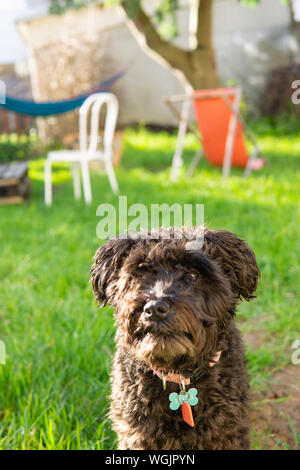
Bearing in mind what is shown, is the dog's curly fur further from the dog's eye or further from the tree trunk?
the tree trunk

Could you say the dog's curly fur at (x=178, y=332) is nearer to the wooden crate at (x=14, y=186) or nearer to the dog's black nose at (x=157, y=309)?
the dog's black nose at (x=157, y=309)

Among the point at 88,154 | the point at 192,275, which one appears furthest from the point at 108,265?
the point at 88,154

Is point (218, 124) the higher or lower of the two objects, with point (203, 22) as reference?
lower

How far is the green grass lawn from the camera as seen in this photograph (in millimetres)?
2652

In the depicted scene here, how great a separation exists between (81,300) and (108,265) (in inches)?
72.5

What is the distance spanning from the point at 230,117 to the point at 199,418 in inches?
265

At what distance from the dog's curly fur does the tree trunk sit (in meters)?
8.09

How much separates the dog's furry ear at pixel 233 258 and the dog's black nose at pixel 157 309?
37cm

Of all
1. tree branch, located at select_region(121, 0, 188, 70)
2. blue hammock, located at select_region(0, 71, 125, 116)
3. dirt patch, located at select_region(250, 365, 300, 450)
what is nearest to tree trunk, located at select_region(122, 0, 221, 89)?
tree branch, located at select_region(121, 0, 188, 70)

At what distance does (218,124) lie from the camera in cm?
825

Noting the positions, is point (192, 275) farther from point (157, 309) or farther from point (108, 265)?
point (108, 265)

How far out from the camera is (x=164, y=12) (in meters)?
9.31

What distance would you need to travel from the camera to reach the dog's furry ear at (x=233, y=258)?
1963mm

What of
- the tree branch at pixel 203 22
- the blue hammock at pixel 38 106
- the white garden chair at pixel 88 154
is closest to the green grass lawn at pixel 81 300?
the white garden chair at pixel 88 154
